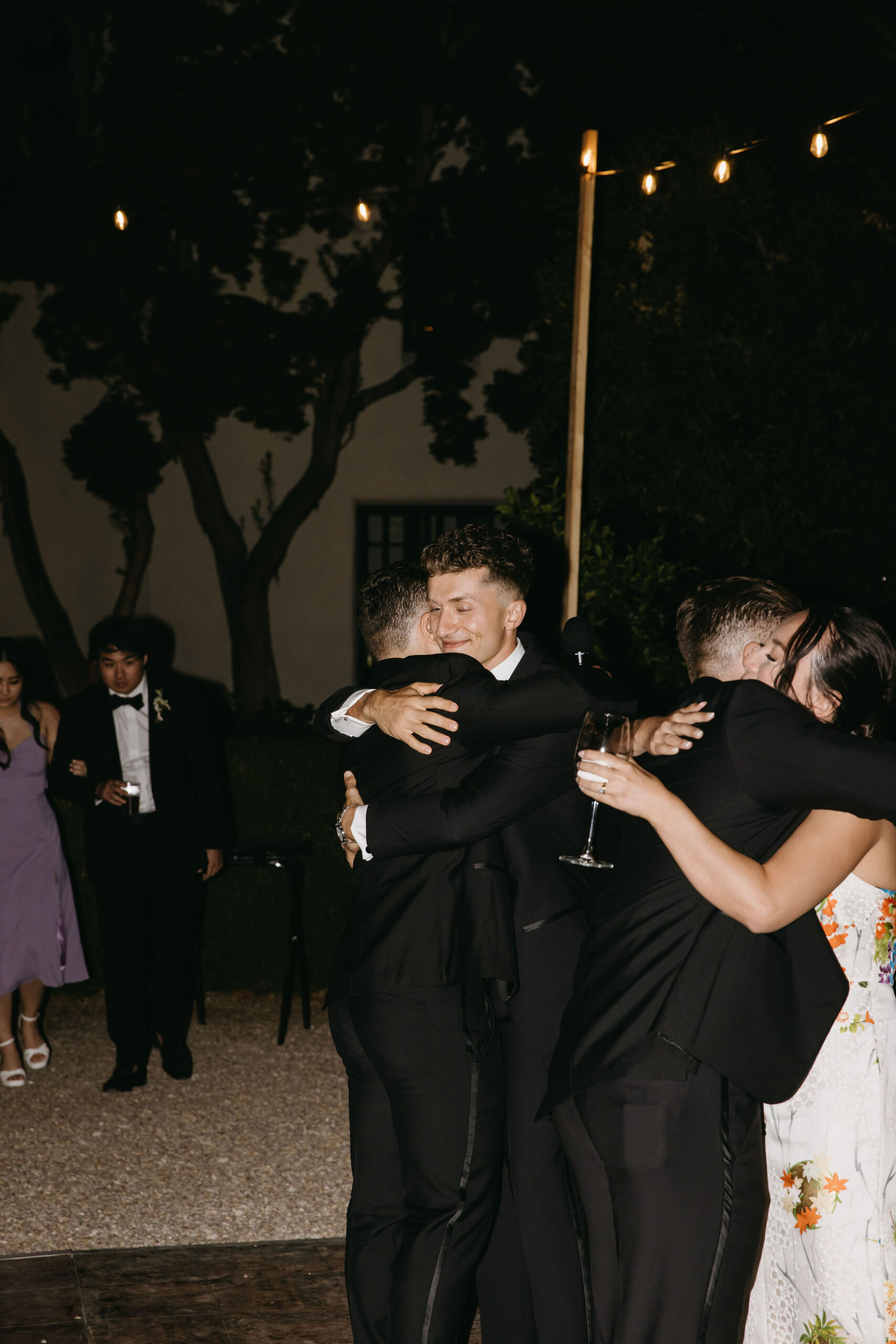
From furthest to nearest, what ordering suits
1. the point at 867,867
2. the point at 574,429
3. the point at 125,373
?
1. the point at 125,373
2. the point at 574,429
3. the point at 867,867

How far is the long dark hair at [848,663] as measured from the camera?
84.0 inches

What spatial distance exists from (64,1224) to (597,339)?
18.4 ft

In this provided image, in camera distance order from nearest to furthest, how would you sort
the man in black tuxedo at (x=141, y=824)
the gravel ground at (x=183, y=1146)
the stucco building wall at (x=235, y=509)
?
the gravel ground at (x=183, y=1146)
the man in black tuxedo at (x=141, y=824)
the stucco building wall at (x=235, y=509)

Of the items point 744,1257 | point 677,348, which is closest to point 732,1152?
point 744,1257

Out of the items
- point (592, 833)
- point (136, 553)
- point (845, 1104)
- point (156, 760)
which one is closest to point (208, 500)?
point (136, 553)

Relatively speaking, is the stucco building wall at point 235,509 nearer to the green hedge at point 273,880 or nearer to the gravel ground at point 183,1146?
the green hedge at point 273,880

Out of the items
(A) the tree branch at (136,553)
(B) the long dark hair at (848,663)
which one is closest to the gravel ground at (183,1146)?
(B) the long dark hair at (848,663)

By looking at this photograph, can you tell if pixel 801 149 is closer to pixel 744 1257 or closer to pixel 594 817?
pixel 594 817

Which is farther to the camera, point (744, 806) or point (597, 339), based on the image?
point (597, 339)

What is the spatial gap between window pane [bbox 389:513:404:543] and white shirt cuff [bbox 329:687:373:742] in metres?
12.9

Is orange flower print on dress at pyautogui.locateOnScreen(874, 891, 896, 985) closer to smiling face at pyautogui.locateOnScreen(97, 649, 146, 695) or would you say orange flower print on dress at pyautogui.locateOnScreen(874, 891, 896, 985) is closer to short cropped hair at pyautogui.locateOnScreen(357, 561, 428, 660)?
short cropped hair at pyautogui.locateOnScreen(357, 561, 428, 660)

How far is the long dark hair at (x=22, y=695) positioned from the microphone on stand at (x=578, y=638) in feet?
11.8

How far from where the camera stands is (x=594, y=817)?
2.27m

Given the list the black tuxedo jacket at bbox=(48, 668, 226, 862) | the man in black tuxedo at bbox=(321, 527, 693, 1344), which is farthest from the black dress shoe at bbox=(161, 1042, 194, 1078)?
the man in black tuxedo at bbox=(321, 527, 693, 1344)
